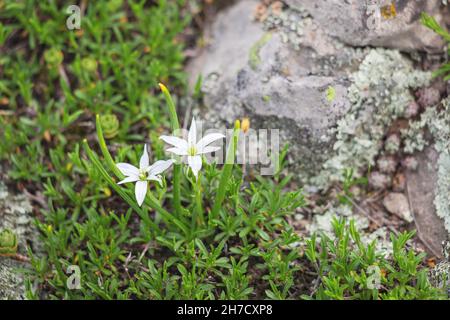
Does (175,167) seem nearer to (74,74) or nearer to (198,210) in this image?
(198,210)

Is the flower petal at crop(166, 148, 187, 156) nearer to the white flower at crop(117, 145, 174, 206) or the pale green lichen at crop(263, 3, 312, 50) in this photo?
the white flower at crop(117, 145, 174, 206)

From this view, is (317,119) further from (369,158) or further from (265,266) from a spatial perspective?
(265,266)

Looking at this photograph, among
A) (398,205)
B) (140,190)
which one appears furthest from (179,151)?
(398,205)

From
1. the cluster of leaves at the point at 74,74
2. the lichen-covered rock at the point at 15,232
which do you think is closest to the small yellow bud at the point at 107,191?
the cluster of leaves at the point at 74,74

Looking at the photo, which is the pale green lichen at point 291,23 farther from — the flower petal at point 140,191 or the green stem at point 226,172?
the flower petal at point 140,191

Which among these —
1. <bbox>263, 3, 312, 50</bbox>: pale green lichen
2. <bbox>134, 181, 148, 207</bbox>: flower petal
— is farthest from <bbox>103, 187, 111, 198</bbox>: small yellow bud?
<bbox>263, 3, 312, 50</bbox>: pale green lichen
